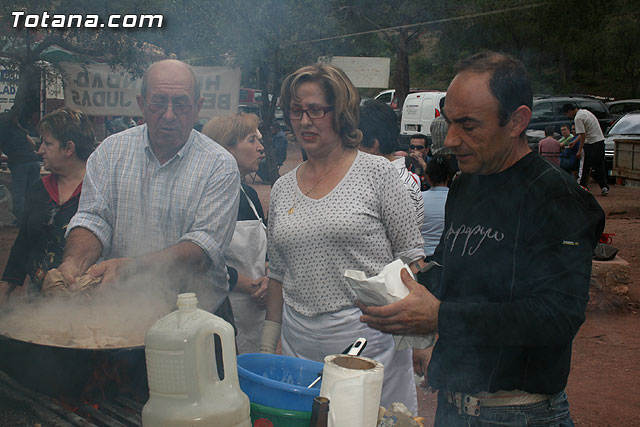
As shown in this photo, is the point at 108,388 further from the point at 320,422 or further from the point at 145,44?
the point at 145,44

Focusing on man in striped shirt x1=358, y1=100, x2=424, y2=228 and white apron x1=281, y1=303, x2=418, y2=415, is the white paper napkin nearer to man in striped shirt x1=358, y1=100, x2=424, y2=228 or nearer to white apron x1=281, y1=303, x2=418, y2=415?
white apron x1=281, y1=303, x2=418, y2=415

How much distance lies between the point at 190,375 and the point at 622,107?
20.7m

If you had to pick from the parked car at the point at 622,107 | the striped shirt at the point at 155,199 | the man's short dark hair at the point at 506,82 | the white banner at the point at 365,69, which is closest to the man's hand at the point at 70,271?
the striped shirt at the point at 155,199

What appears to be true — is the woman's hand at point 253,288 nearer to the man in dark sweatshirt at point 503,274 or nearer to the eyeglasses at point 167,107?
the eyeglasses at point 167,107

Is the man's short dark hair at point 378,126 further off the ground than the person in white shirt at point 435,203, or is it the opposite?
the man's short dark hair at point 378,126

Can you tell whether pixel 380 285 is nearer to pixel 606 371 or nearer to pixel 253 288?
pixel 253 288

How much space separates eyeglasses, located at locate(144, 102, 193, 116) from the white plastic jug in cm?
123

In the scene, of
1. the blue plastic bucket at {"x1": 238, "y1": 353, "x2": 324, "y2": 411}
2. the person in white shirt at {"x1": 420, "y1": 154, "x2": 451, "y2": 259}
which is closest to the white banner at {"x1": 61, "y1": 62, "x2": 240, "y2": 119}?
the person in white shirt at {"x1": 420, "y1": 154, "x2": 451, "y2": 259}

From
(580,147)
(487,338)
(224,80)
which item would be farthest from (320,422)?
(580,147)

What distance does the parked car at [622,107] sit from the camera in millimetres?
19016

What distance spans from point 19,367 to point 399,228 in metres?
1.41

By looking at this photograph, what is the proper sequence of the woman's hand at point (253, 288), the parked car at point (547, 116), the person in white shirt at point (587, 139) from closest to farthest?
the woman's hand at point (253, 288)
the person in white shirt at point (587, 139)
the parked car at point (547, 116)

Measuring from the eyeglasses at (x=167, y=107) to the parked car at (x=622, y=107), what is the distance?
1915cm

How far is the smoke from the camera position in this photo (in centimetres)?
222
